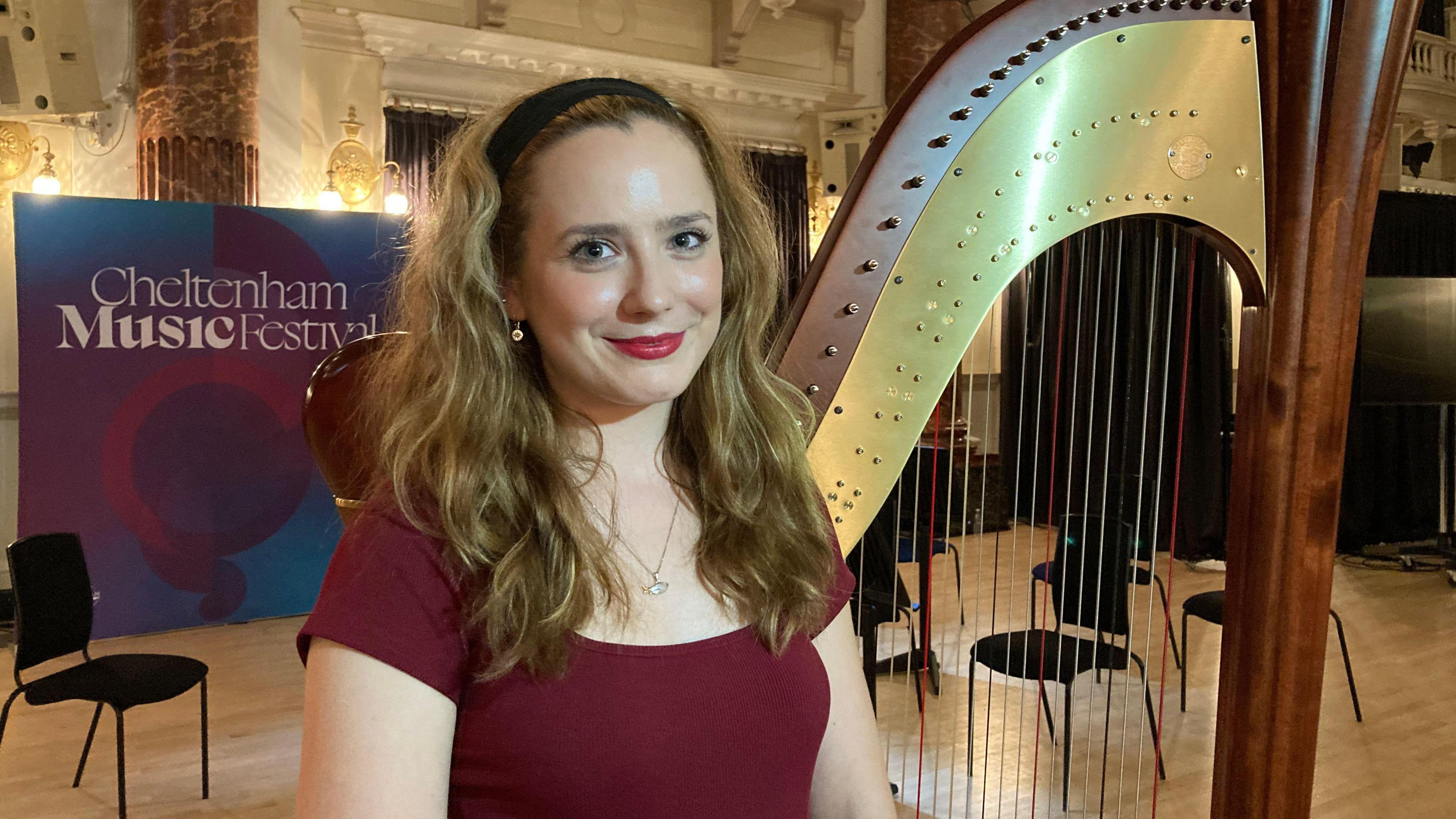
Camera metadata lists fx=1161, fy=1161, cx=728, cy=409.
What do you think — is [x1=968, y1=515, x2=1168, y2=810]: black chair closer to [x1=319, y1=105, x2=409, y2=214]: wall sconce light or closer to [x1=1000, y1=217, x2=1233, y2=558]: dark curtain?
[x1=1000, y1=217, x2=1233, y2=558]: dark curtain

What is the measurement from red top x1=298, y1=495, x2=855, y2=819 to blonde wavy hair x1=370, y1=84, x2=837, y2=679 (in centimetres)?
2

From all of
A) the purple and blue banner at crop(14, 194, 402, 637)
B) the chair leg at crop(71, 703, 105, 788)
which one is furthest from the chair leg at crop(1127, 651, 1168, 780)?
the purple and blue banner at crop(14, 194, 402, 637)

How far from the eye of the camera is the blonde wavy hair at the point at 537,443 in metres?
1.02

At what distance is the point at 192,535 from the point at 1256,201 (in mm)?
4994

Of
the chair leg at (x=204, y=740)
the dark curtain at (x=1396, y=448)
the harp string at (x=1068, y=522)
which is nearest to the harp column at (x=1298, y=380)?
the harp string at (x=1068, y=522)

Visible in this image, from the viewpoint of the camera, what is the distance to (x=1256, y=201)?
1.37 m

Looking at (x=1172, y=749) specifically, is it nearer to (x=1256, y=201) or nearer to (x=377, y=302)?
(x=1256, y=201)

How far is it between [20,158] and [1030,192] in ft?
19.3

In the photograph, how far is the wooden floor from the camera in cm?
352

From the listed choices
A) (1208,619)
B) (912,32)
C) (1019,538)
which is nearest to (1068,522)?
(1208,619)

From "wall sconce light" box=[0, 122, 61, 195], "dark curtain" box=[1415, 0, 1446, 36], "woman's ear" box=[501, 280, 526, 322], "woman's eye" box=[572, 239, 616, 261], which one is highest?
"dark curtain" box=[1415, 0, 1446, 36]

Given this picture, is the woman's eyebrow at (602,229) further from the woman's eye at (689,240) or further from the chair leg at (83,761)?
the chair leg at (83,761)

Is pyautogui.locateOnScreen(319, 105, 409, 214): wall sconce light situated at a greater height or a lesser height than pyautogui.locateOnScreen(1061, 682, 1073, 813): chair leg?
greater

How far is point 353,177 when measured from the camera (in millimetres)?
6355
